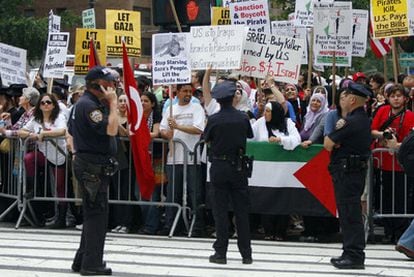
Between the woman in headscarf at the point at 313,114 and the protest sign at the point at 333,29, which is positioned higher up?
the protest sign at the point at 333,29

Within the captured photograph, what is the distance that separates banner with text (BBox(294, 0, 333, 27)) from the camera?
19.0m

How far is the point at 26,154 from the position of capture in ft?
48.7

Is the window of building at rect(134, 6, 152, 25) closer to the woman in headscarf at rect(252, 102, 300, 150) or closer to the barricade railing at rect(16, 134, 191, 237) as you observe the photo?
the barricade railing at rect(16, 134, 191, 237)

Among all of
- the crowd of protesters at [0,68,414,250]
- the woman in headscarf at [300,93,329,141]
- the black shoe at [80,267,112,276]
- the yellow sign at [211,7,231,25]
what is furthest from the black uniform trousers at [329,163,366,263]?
the yellow sign at [211,7,231,25]

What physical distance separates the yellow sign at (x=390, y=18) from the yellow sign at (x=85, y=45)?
4.15 m

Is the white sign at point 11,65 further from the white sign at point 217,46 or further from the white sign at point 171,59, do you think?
the white sign at point 217,46

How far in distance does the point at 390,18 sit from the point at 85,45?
473cm

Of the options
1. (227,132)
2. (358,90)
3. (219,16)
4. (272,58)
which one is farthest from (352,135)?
(219,16)

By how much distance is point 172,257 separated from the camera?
473 inches

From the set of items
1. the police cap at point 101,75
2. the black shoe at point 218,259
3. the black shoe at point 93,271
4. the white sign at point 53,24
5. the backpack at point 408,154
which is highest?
the white sign at point 53,24

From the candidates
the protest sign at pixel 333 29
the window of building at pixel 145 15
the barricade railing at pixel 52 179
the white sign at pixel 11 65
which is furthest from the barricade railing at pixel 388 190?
the window of building at pixel 145 15

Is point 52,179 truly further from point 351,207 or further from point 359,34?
point 359,34

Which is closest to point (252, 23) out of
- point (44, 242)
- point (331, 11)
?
point (331, 11)

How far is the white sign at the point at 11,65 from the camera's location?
57.3 feet
